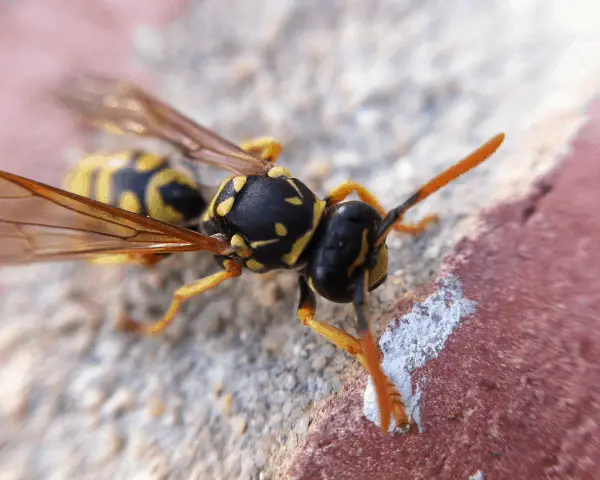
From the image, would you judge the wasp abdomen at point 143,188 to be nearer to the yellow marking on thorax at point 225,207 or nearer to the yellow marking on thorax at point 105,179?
the yellow marking on thorax at point 105,179

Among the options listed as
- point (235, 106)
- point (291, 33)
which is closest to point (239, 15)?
point (291, 33)

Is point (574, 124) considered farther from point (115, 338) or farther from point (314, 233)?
point (115, 338)

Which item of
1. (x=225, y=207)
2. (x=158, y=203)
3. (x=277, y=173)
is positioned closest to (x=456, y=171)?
(x=277, y=173)

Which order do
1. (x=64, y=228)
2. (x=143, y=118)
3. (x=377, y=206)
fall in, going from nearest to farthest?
(x=64, y=228) → (x=377, y=206) → (x=143, y=118)

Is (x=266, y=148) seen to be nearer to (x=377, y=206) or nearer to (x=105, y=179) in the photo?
(x=377, y=206)

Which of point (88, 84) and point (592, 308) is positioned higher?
point (88, 84)

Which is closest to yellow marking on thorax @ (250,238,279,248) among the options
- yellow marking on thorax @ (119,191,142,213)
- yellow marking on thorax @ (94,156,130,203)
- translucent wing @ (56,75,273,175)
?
translucent wing @ (56,75,273,175)

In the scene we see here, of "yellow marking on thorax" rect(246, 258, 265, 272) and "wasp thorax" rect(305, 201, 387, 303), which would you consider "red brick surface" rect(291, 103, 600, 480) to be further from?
"yellow marking on thorax" rect(246, 258, 265, 272)
